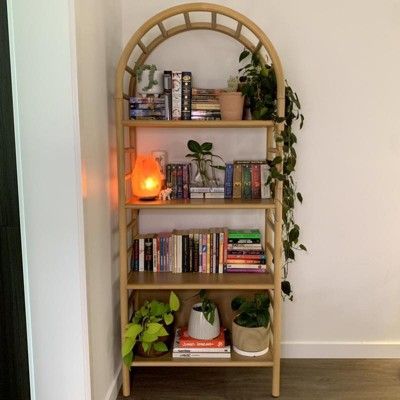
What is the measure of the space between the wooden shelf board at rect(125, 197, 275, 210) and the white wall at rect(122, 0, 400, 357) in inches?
11.5

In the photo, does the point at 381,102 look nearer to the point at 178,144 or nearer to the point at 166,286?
the point at 178,144

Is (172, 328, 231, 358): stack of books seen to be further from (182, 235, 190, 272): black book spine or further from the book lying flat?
(182, 235, 190, 272): black book spine

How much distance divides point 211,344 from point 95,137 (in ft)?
3.62

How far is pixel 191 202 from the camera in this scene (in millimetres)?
1933

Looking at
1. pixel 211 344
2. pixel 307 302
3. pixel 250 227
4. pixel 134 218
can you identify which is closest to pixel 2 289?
pixel 134 218

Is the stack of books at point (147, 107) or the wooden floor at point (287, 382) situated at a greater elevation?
the stack of books at point (147, 107)

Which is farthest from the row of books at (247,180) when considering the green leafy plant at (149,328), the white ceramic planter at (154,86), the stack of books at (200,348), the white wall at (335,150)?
the stack of books at (200,348)

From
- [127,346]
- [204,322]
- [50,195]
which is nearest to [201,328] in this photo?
[204,322]

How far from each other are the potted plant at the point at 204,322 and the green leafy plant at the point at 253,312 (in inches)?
4.4

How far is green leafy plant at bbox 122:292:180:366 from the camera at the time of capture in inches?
74.3

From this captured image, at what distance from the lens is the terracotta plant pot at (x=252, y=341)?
78.2 inches

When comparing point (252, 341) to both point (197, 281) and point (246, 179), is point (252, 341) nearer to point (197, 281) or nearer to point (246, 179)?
point (197, 281)

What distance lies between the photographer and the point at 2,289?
142 cm

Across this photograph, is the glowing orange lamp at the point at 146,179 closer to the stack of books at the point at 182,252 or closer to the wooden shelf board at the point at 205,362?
the stack of books at the point at 182,252
